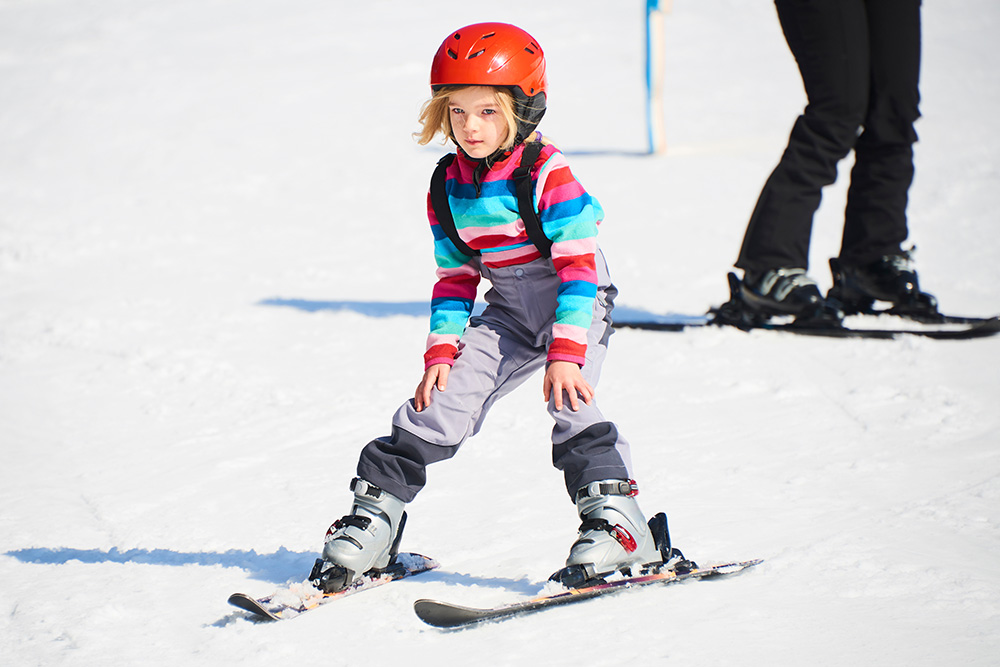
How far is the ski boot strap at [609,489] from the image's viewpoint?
206 cm

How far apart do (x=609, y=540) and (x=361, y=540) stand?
533 millimetres

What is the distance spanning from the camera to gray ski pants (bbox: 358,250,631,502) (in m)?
2.10

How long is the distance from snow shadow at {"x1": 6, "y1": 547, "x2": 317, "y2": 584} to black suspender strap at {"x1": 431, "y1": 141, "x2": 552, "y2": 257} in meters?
0.87

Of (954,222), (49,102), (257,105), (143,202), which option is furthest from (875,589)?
(49,102)

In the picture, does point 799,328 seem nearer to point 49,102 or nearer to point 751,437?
point 751,437

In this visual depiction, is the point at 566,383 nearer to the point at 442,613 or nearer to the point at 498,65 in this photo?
the point at 442,613

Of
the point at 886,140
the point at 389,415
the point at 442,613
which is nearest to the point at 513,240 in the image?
the point at 442,613

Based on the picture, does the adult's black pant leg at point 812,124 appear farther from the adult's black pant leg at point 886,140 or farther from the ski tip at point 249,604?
the ski tip at point 249,604

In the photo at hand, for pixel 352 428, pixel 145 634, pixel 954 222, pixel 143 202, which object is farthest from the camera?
pixel 143 202

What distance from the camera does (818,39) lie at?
3975 mm

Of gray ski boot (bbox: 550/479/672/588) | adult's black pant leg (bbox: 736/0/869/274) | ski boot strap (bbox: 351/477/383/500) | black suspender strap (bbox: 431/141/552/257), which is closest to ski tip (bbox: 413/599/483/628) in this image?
gray ski boot (bbox: 550/479/672/588)

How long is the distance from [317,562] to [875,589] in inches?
46.6

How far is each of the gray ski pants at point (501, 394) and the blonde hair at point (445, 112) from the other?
32 cm

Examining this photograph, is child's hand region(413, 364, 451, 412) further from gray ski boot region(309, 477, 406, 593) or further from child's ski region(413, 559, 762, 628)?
child's ski region(413, 559, 762, 628)
